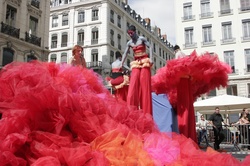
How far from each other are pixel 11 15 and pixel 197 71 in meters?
18.4

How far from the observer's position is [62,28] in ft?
119

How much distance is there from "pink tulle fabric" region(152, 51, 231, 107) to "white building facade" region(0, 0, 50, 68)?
1651 centimetres

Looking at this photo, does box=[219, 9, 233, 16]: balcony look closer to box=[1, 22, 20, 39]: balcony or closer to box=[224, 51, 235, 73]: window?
box=[224, 51, 235, 73]: window

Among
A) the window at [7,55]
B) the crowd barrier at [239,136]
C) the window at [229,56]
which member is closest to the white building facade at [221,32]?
the window at [229,56]

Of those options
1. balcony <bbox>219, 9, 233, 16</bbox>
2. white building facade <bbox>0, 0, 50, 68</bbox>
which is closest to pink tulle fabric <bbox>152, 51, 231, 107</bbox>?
white building facade <bbox>0, 0, 50, 68</bbox>

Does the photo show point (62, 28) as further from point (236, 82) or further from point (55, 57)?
point (236, 82)

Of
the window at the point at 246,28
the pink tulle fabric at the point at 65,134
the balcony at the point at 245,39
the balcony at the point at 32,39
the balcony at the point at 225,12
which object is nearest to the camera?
the pink tulle fabric at the point at 65,134

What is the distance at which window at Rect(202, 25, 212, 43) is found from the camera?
2595 cm

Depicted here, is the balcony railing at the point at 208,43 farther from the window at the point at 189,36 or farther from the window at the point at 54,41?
the window at the point at 54,41

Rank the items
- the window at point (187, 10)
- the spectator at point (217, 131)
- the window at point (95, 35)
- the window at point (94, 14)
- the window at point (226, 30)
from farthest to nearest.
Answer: the window at point (94, 14)
the window at point (95, 35)
the window at point (187, 10)
the window at point (226, 30)
the spectator at point (217, 131)

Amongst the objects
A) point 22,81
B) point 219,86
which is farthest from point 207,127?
point 22,81

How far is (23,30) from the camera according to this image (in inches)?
789

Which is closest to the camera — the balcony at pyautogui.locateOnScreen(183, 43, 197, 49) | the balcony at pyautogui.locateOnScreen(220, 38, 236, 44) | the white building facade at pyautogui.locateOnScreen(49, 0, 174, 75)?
the balcony at pyautogui.locateOnScreen(220, 38, 236, 44)

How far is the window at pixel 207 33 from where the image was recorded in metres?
26.0
